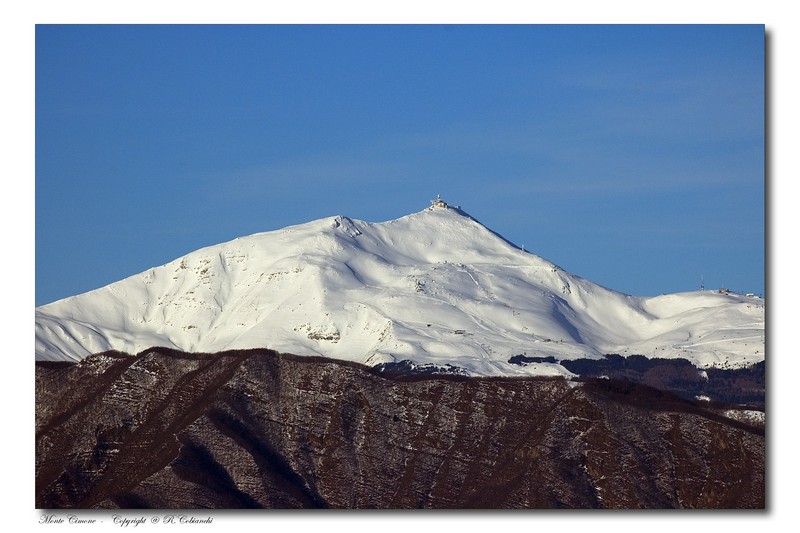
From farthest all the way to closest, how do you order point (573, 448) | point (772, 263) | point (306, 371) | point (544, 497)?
1. point (306, 371)
2. point (573, 448)
3. point (544, 497)
4. point (772, 263)

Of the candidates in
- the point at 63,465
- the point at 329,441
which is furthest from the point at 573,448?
the point at 63,465

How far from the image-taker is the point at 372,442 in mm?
95188

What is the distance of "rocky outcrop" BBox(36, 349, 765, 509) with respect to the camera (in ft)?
286

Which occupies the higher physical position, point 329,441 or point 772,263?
point 772,263

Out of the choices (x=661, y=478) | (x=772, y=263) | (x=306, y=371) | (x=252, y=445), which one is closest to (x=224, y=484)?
(x=252, y=445)

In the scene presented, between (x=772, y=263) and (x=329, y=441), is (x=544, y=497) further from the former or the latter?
(x=772, y=263)

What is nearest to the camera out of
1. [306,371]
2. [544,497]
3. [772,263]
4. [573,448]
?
[772,263]

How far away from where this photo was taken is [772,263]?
64.4 meters

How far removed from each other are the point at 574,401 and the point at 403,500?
11592 mm

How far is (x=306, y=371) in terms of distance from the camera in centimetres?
10188

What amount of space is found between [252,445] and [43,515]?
27.6 metres

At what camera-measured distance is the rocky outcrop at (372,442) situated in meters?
87.2

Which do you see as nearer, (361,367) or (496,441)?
(496,441)

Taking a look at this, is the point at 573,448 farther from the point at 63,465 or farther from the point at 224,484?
the point at 63,465
